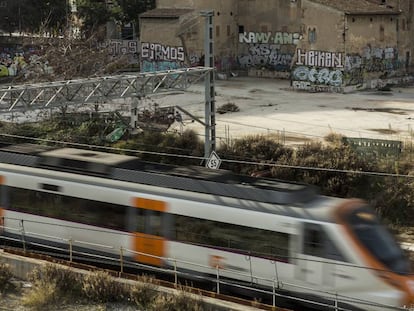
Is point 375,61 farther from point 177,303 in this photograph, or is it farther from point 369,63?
point 177,303

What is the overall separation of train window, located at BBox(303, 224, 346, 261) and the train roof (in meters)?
0.83

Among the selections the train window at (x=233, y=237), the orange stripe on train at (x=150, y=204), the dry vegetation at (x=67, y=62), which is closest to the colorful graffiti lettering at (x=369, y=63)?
the dry vegetation at (x=67, y=62)

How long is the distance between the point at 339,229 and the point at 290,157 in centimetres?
1750

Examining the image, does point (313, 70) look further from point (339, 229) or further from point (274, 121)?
point (339, 229)

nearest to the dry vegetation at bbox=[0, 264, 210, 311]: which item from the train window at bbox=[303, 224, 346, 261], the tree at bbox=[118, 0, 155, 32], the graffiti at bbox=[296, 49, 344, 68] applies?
the train window at bbox=[303, 224, 346, 261]

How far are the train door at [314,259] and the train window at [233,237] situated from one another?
41 cm

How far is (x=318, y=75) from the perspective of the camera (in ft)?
185

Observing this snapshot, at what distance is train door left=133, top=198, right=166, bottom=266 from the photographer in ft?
52.4

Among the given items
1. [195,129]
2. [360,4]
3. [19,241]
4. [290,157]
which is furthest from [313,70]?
[19,241]

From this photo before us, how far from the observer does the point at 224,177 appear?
16281 mm

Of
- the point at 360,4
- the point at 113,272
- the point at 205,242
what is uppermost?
the point at 360,4

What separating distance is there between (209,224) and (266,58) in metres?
54.9

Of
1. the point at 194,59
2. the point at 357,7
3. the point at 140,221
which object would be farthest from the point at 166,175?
the point at 194,59

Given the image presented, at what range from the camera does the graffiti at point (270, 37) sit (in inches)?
2618
